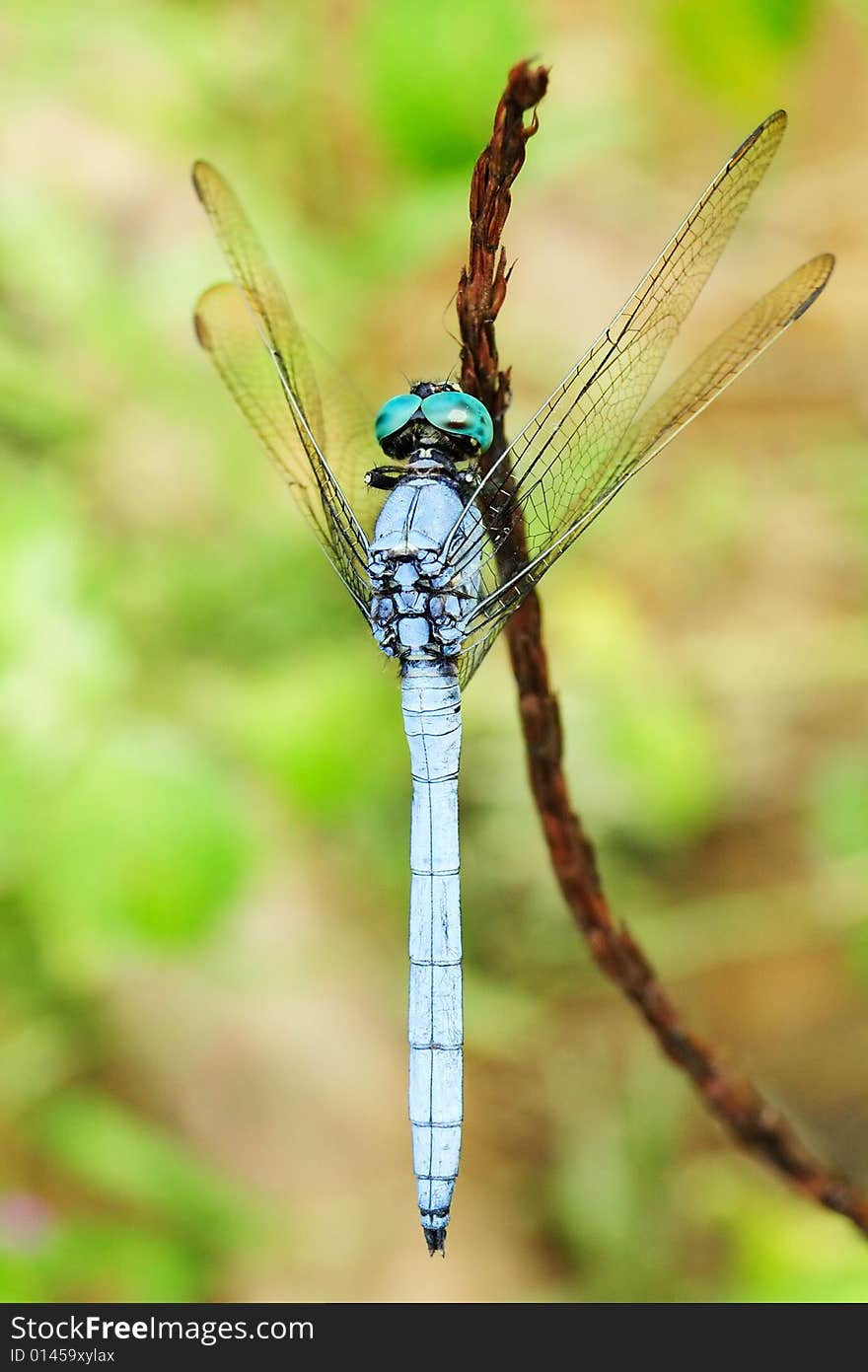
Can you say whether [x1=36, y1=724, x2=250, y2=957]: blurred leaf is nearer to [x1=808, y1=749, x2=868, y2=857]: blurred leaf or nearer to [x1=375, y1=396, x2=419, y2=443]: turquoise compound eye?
[x1=375, y1=396, x2=419, y2=443]: turquoise compound eye

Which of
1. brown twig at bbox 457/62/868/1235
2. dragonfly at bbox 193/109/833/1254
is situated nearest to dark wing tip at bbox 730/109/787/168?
dragonfly at bbox 193/109/833/1254

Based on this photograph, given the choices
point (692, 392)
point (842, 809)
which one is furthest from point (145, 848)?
point (842, 809)

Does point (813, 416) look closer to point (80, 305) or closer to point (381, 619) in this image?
point (80, 305)

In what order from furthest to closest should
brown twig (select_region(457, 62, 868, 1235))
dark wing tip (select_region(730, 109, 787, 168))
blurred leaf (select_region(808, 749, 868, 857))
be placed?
blurred leaf (select_region(808, 749, 868, 857)), dark wing tip (select_region(730, 109, 787, 168)), brown twig (select_region(457, 62, 868, 1235))

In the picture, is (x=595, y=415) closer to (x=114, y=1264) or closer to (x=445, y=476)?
(x=445, y=476)

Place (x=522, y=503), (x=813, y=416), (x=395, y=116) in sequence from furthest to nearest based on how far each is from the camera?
(x=813, y=416) < (x=395, y=116) < (x=522, y=503)

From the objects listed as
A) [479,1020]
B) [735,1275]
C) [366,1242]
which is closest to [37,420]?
[479,1020]
